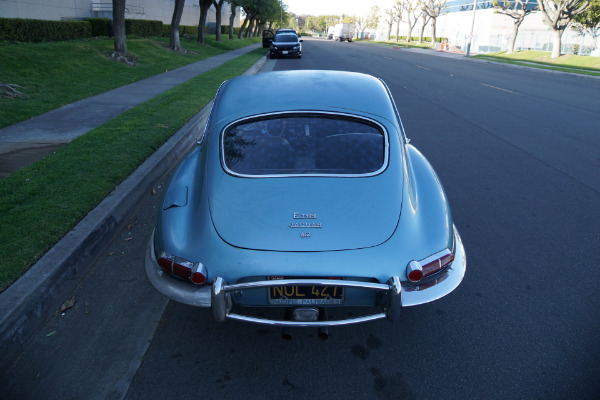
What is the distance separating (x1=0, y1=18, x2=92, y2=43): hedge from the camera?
1689 centimetres

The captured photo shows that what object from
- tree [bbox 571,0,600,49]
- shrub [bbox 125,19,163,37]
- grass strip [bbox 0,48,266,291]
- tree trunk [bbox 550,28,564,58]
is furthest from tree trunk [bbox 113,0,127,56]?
tree [bbox 571,0,600,49]

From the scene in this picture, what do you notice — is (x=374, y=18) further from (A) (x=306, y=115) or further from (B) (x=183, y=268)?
(B) (x=183, y=268)

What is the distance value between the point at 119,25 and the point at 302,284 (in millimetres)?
18051

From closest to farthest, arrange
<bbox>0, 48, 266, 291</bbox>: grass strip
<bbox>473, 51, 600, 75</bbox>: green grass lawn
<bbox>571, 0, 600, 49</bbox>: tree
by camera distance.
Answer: <bbox>0, 48, 266, 291</bbox>: grass strip
<bbox>473, 51, 600, 75</bbox>: green grass lawn
<bbox>571, 0, 600, 49</bbox>: tree

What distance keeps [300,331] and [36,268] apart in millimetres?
2010

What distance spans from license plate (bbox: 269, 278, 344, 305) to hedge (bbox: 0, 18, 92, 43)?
18.9 meters

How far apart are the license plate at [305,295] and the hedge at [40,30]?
62.0ft

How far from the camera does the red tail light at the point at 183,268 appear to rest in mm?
2574

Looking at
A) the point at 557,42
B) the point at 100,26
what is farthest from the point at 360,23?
the point at 100,26

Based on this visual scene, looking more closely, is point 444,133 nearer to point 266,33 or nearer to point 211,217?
point 211,217

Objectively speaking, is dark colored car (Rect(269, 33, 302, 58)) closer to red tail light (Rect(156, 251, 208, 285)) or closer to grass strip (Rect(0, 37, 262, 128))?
grass strip (Rect(0, 37, 262, 128))

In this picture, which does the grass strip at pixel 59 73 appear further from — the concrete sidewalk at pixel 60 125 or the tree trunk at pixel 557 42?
the tree trunk at pixel 557 42

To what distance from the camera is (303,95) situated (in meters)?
3.69

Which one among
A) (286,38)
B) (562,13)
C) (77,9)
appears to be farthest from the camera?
(562,13)
